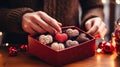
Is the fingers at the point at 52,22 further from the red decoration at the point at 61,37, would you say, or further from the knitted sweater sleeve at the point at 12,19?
the knitted sweater sleeve at the point at 12,19

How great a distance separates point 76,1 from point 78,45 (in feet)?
1.68

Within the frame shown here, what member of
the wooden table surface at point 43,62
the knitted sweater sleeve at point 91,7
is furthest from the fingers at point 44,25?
the knitted sweater sleeve at point 91,7

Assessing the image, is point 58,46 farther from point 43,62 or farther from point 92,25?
point 92,25

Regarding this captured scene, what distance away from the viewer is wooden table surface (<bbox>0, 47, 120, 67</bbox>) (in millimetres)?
885

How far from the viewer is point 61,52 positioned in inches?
33.3

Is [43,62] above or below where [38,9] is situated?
below

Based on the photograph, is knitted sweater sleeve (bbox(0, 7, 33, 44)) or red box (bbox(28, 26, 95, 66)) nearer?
red box (bbox(28, 26, 95, 66))

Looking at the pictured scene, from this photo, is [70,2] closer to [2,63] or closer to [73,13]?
[73,13]

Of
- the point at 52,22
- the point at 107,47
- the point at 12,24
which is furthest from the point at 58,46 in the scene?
the point at 12,24

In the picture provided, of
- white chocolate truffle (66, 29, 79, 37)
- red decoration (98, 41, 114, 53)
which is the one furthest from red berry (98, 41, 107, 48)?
white chocolate truffle (66, 29, 79, 37)

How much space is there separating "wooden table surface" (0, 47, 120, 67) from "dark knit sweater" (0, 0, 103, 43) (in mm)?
181

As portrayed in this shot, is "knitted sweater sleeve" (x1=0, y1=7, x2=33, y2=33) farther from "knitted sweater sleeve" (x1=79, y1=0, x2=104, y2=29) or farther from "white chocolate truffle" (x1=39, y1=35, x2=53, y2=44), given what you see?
"knitted sweater sleeve" (x1=79, y1=0, x2=104, y2=29)

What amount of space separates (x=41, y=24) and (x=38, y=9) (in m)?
0.36

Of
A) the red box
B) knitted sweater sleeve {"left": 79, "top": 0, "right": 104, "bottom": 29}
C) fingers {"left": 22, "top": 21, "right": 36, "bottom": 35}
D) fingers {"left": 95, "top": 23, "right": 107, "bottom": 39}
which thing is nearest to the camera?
the red box
